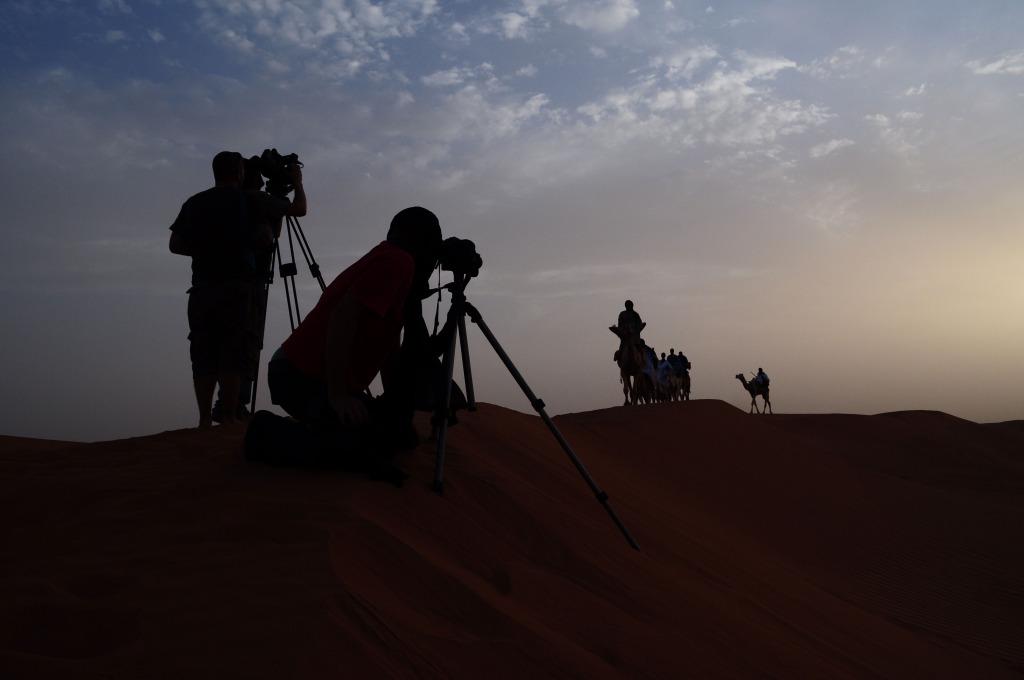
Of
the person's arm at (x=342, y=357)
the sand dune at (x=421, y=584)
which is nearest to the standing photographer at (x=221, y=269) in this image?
the sand dune at (x=421, y=584)

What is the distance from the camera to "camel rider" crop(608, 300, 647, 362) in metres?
16.6

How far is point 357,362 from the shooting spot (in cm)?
357

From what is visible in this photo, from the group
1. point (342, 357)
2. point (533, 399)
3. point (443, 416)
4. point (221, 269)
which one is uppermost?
point (221, 269)

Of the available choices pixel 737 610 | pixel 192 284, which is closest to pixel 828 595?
pixel 737 610

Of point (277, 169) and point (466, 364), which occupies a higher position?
point (277, 169)

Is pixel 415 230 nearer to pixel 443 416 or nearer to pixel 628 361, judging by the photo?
pixel 443 416

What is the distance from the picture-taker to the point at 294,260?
6.17 metres

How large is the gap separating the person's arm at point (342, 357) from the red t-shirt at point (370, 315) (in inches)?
2.0

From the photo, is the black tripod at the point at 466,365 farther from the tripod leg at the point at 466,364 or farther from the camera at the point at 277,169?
the camera at the point at 277,169

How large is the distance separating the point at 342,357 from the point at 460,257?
1.01 meters

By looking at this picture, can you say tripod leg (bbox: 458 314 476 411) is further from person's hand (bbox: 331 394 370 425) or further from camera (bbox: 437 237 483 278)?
person's hand (bbox: 331 394 370 425)

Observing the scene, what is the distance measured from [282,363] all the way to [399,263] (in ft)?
2.55

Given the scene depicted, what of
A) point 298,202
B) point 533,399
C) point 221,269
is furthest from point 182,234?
point 533,399

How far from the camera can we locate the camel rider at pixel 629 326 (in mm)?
16562
